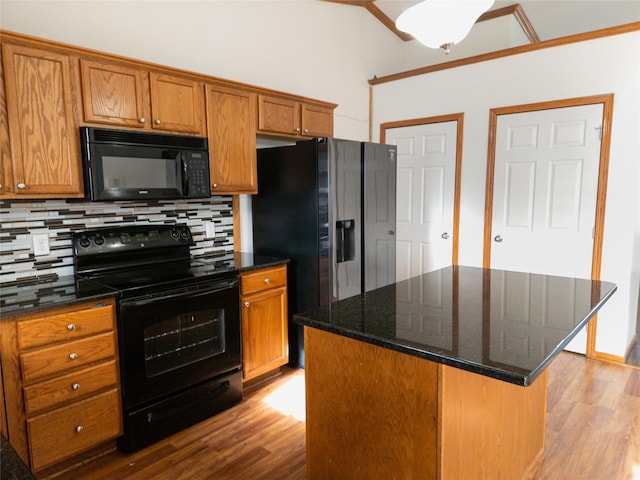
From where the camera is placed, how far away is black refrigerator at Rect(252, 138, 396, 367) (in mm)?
2863

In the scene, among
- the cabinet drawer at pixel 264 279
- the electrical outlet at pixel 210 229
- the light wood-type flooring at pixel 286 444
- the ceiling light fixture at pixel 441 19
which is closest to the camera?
the ceiling light fixture at pixel 441 19

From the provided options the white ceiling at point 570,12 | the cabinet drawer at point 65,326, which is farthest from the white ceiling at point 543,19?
the cabinet drawer at point 65,326

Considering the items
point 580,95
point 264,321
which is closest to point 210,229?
point 264,321

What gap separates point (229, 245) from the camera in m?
3.18

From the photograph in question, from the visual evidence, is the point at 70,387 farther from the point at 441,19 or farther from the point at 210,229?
the point at 441,19

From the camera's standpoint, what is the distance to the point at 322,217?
112 inches

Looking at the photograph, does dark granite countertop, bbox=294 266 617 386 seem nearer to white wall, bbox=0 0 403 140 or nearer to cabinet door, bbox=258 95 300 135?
cabinet door, bbox=258 95 300 135

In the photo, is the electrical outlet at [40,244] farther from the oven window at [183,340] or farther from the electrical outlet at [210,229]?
the electrical outlet at [210,229]

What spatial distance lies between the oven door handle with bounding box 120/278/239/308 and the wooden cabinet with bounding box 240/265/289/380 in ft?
0.55

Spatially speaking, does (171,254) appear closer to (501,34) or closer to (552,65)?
(552,65)

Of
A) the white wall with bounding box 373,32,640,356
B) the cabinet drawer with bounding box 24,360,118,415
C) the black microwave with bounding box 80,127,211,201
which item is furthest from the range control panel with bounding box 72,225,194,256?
the white wall with bounding box 373,32,640,356

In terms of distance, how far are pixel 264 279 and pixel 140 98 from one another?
Answer: 1.29 metres

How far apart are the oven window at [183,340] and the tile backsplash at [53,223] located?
686 mm

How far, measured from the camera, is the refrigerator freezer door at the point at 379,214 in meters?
3.19
